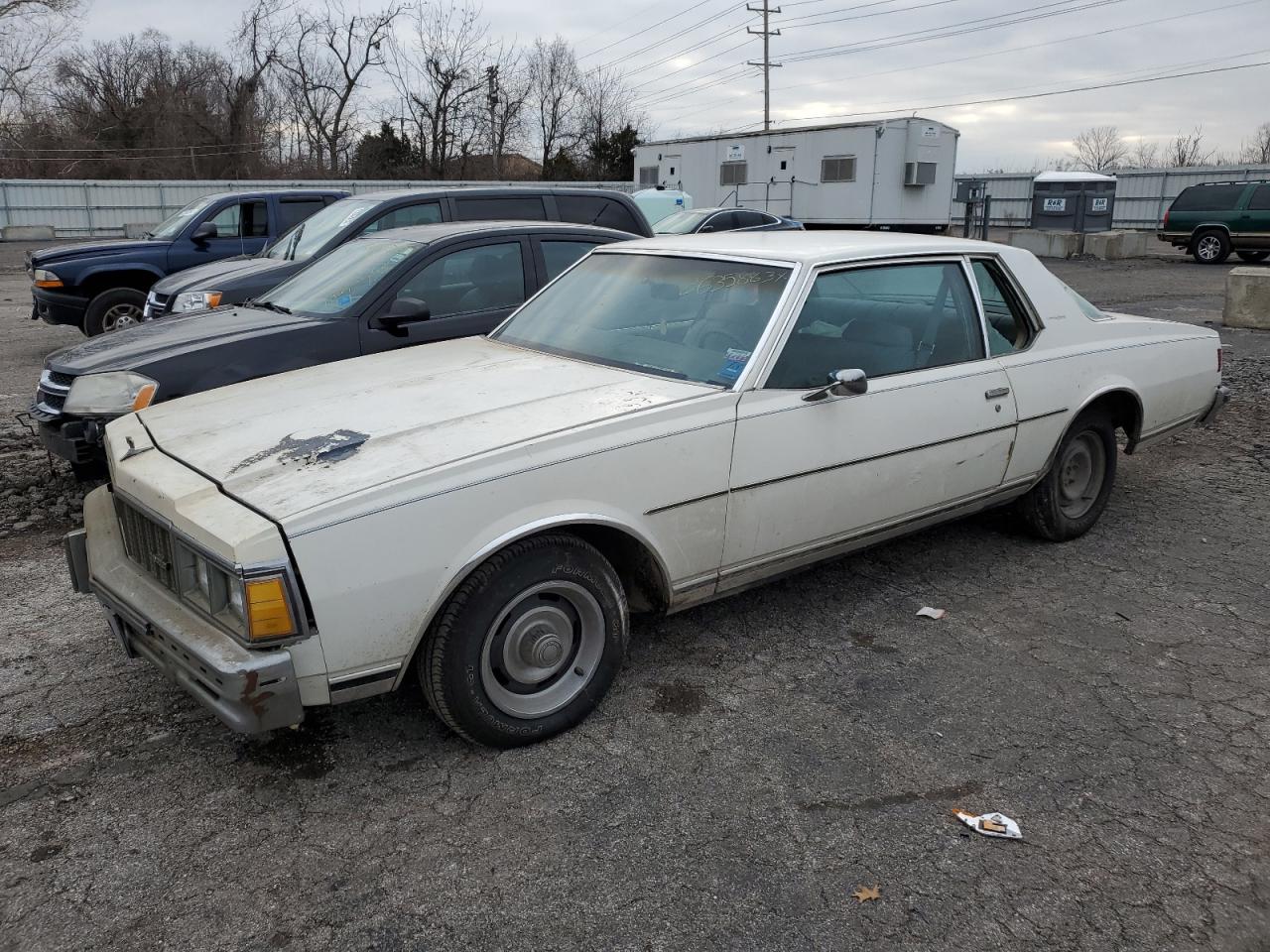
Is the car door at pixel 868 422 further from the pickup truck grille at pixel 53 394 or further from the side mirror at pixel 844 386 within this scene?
the pickup truck grille at pixel 53 394

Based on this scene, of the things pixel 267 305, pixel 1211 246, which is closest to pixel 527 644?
pixel 267 305

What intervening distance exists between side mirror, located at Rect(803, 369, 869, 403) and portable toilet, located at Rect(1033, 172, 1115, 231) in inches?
1037

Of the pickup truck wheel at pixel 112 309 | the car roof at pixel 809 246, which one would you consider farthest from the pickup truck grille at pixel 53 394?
the pickup truck wheel at pixel 112 309

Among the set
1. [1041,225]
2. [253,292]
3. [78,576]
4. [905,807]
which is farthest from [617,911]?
[1041,225]

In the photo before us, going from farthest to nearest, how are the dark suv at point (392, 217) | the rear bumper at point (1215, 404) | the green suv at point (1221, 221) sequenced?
1. the green suv at point (1221, 221)
2. the dark suv at point (392, 217)
3. the rear bumper at point (1215, 404)

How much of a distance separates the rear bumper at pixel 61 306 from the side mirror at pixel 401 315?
6.33 meters

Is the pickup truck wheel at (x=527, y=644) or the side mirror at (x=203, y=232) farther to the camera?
the side mirror at (x=203, y=232)

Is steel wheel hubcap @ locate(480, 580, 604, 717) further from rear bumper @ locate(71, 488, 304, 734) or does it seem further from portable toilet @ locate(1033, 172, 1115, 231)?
portable toilet @ locate(1033, 172, 1115, 231)

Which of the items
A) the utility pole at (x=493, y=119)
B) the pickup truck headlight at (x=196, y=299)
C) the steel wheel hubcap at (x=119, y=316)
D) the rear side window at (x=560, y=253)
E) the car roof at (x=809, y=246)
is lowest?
the steel wheel hubcap at (x=119, y=316)

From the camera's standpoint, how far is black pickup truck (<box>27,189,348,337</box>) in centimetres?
1020

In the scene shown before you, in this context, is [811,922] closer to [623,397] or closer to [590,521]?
[590,521]

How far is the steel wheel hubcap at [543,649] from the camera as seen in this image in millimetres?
3092

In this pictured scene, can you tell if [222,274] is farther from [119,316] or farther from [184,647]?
[184,647]

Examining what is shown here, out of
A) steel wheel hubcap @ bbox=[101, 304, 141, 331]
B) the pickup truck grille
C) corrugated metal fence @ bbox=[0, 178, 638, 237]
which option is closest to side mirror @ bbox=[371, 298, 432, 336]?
the pickup truck grille
